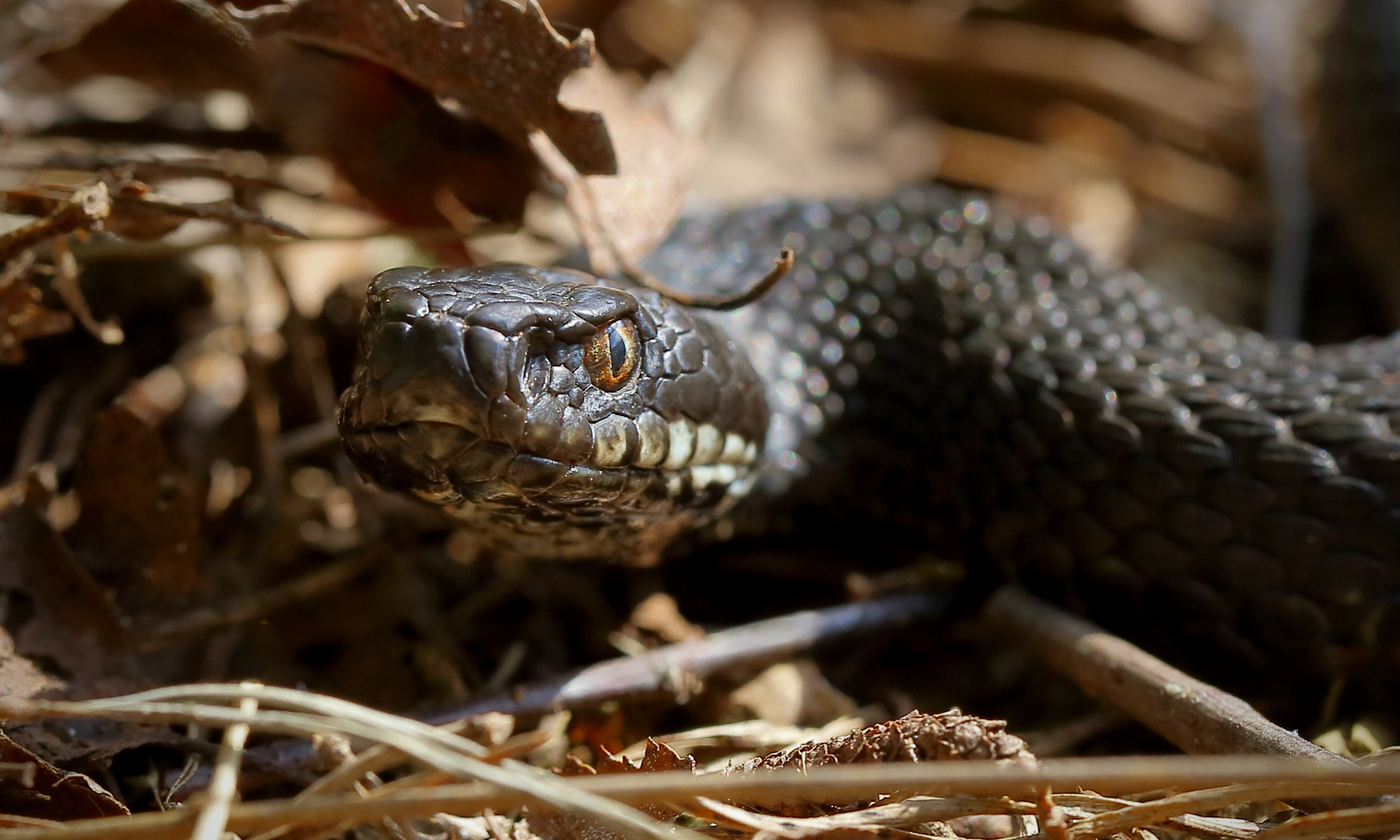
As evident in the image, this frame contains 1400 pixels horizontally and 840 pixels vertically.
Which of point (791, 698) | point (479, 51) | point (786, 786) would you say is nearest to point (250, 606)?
point (791, 698)

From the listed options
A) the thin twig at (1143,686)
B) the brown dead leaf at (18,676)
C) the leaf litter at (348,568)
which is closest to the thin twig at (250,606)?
the leaf litter at (348,568)

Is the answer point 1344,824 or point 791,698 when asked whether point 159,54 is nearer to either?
point 791,698

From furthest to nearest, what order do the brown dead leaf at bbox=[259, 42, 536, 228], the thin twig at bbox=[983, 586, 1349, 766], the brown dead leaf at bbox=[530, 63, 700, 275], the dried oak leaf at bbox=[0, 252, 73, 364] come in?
the brown dead leaf at bbox=[259, 42, 536, 228], the brown dead leaf at bbox=[530, 63, 700, 275], the dried oak leaf at bbox=[0, 252, 73, 364], the thin twig at bbox=[983, 586, 1349, 766]

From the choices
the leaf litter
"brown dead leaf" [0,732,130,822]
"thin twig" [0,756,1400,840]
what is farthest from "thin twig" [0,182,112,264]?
"thin twig" [0,756,1400,840]

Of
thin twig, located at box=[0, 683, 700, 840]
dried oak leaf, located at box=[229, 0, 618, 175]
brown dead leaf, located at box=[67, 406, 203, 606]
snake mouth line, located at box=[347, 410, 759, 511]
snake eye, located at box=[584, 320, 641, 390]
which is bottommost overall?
brown dead leaf, located at box=[67, 406, 203, 606]

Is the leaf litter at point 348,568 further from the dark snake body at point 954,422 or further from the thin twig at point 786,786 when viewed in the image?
the dark snake body at point 954,422

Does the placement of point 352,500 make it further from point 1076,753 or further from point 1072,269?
point 1072,269

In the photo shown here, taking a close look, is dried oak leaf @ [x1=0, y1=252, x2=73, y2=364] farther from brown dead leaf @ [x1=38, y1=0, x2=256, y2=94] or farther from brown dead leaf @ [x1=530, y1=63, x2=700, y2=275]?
brown dead leaf @ [x1=530, y1=63, x2=700, y2=275]
